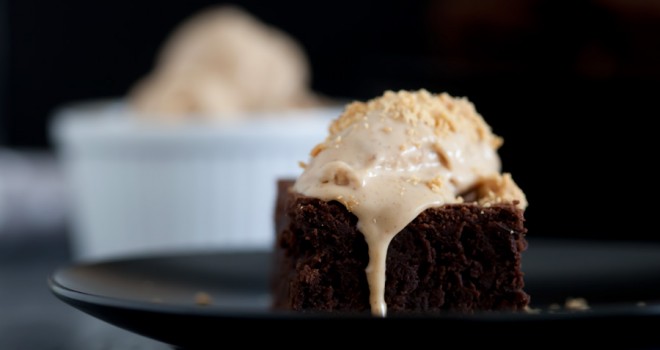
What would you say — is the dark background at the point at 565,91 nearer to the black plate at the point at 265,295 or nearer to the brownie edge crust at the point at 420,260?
the black plate at the point at 265,295

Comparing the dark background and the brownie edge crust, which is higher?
the dark background

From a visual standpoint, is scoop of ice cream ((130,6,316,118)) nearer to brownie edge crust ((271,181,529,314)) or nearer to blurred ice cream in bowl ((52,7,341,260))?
blurred ice cream in bowl ((52,7,341,260))

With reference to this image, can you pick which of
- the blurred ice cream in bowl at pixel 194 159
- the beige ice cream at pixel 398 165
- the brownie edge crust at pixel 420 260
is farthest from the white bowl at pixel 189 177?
the brownie edge crust at pixel 420 260

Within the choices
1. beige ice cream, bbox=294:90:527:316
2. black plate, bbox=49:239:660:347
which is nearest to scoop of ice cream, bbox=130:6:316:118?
black plate, bbox=49:239:660:347

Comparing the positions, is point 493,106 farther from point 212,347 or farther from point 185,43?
point 212,347

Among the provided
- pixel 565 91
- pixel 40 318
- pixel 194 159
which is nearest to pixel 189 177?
pixel 194 159

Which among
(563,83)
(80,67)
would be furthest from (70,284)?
(80,67)

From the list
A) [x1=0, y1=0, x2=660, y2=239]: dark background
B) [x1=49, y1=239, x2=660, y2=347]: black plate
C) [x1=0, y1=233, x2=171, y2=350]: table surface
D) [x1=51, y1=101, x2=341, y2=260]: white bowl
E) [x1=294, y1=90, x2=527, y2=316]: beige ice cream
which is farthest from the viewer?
[x1=51, y1=101, x2=341, y2=260]: white bowl

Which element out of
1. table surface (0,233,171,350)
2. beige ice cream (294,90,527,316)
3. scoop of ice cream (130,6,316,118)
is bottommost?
table surface (0,233,171,350)
